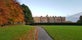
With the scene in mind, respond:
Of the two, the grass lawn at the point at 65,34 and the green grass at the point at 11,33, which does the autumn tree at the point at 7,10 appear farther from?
the grass lawn at the point at 65,34

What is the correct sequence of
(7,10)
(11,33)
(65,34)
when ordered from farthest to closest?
(7,10)
(11,33)
(65,34)

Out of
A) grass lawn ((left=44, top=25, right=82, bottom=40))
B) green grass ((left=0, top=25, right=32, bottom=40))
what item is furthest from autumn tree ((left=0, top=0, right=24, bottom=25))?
grass lawn ((left=44, top=25, right=82, bottom=40))

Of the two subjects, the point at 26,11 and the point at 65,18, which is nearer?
the point at 26,11

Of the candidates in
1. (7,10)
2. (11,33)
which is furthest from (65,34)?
(7,10)

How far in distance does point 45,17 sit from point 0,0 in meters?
134

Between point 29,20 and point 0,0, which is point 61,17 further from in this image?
point 0,0

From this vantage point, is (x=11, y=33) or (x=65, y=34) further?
(x=11, y=33)

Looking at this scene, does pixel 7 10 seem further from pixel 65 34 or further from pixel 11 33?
pixel 65 34

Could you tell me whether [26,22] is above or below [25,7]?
below

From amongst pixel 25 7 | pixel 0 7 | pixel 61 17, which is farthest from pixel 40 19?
pixel 0 7

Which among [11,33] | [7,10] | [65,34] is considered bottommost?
[65,34]

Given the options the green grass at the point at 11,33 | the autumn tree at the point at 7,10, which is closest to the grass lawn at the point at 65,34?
the green grass at the point at 11,33

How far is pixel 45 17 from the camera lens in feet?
519

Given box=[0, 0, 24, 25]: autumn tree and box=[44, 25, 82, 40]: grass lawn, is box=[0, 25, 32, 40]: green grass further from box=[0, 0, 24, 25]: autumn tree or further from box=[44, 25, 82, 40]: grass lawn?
box=[44, 25, 82, 40]: grass lawn
